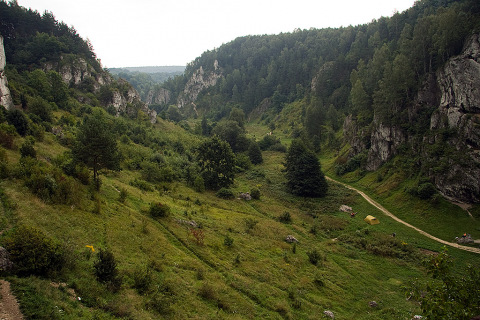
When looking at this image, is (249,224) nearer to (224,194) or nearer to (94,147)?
(224,194)

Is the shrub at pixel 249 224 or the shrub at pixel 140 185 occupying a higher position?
the shrub at pixel 140 185

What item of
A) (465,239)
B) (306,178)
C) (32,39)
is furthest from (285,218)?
(32,39)

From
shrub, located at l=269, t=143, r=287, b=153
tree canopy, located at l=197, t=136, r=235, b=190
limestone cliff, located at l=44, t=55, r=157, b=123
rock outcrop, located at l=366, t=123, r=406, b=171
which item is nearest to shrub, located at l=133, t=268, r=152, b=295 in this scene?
tree canopy, located at l=197, t=136, r=235, b=190

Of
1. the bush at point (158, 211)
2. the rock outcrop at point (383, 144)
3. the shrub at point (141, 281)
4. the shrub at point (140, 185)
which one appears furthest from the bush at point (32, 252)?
the rock outcrop at point (383, 144)

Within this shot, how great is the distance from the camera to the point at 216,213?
48500 millimetres

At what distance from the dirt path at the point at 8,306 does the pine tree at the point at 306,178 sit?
62.6 meters

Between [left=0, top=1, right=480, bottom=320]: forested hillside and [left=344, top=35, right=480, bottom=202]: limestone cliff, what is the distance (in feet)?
1.72

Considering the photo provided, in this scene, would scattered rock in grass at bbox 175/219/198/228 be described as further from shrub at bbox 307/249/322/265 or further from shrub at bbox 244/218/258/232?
shrub at bbox 307/249/322/265

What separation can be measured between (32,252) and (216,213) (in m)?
33.8

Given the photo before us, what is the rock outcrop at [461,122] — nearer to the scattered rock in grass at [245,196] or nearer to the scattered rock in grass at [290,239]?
the scattered rock in grass at [290,239]

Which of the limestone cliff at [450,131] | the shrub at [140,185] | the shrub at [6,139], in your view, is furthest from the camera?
the limestone cliff at [450,131]

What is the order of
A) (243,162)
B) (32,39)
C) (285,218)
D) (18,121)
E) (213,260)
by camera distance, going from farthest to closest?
(32,39) → (243,162) → (285,218) → (18,121) → (213,260)

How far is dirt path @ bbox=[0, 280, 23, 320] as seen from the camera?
40.5 feet

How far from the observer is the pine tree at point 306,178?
2739 inches
